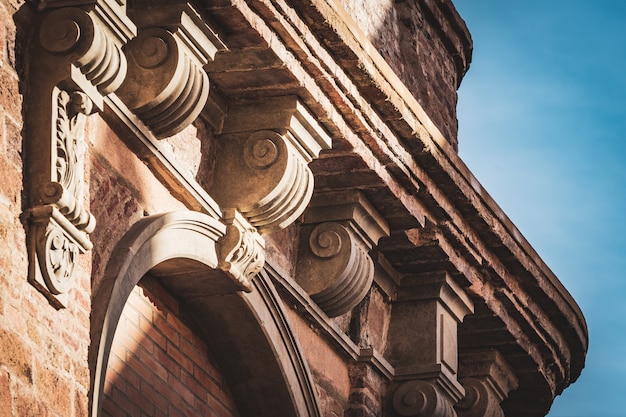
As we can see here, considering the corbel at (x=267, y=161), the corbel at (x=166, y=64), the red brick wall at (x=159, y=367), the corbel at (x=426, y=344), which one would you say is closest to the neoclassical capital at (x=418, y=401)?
the corbel at (x=426, y=344)

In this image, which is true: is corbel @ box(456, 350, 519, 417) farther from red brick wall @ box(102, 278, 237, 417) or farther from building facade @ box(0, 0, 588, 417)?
red brick wall @ box(102, 278, 237, 417)

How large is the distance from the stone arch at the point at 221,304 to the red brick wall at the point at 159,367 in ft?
0.29

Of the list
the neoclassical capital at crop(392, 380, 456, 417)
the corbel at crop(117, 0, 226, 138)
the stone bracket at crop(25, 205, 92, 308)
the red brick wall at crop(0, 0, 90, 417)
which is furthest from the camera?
the neoclassical capital at crop(392, 380, 456, 417)

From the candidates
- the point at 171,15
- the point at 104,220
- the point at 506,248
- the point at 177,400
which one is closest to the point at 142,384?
the point at 177,400

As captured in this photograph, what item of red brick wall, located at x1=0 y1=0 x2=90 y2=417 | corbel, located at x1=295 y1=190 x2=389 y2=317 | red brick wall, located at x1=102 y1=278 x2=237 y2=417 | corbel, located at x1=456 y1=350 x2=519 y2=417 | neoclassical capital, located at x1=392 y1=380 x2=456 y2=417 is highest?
corbel, located at x1=456 y1=350 x2=519 y2=417

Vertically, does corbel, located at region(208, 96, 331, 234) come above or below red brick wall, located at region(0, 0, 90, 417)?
above

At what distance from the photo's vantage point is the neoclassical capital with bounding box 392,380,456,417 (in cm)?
893

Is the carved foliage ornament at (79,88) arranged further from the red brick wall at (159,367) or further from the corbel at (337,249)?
the corbel at (337,249)

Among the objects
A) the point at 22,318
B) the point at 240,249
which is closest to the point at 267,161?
the point at 240,249

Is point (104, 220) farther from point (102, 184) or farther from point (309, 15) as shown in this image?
point (309, 15)

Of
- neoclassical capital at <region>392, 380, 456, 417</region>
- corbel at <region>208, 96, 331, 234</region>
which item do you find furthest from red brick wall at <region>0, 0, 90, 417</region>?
neoclassical capital at <region>392, 380, 456, 417</region>

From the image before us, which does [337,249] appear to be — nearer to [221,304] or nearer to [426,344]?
[221,304]

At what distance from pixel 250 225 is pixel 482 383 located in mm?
2744

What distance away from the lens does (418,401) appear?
29.3ft
